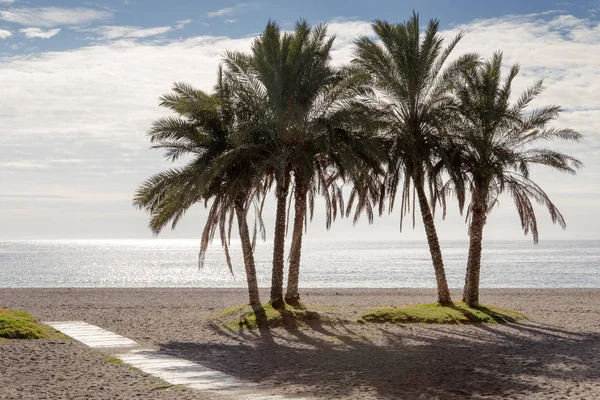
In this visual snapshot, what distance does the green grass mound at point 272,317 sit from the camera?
797 inches

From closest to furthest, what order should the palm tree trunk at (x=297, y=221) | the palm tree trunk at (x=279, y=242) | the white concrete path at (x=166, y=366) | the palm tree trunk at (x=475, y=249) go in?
the white concrete path at (x=166, y=366), the palm tree trunk at (x=279, y=242), the palm tree trunk at (x=297, y=221), the palm tree trunk at (x=475, y=249)

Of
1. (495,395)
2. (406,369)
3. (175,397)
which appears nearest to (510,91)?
(406,369)

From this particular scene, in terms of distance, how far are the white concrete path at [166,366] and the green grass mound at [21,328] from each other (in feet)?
2.16

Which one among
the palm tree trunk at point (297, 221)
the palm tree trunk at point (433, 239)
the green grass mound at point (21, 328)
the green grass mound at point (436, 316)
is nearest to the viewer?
the green grass mound at point (21, 328)

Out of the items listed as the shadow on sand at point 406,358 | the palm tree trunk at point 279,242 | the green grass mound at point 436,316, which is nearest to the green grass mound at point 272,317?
→ the shadow on sand at point 406,358

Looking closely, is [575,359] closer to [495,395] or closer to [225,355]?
[495,395]

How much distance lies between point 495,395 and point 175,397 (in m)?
4.63

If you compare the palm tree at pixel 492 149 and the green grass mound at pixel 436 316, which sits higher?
the palm tree at pixel 492 149

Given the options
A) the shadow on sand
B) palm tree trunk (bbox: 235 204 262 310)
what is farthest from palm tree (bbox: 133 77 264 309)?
the shadow on sand

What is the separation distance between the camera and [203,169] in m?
21.7

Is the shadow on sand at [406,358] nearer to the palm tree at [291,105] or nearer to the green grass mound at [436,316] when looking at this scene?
the green grass mound at [436,316]

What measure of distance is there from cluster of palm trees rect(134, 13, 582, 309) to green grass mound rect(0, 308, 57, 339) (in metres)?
5.38

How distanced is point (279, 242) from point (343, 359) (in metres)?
8.20

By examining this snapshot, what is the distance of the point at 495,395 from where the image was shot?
10508 mm
